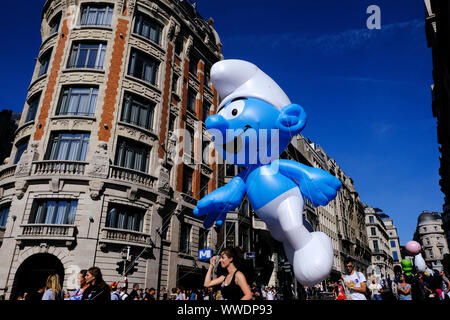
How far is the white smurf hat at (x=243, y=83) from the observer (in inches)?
270

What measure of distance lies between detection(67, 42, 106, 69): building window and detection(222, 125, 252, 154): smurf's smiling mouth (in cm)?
1530

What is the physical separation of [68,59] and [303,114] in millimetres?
17691

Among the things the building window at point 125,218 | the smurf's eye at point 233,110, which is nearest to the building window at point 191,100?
the building window at point 125,218

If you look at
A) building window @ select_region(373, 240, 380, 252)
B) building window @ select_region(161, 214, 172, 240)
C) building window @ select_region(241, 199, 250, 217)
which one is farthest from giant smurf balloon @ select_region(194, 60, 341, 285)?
building window @ select_region(373, 240, 380, 252)

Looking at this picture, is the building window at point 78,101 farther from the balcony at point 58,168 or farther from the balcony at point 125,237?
the balcony at point 125,237

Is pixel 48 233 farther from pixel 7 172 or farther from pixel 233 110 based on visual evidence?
pixel 233 110

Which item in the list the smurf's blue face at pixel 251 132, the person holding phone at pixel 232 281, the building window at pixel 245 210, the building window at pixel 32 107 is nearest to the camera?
the person holding phone at pixel 232 281

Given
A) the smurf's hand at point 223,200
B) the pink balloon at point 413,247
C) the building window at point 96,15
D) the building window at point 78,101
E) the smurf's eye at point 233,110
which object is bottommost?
the pink balloon at point 413,247

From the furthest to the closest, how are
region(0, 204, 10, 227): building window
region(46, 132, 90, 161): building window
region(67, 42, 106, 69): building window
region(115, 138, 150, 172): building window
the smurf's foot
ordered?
region(67, 42, 106, 69): building window → region(115, 138, 150, 172): building window → region(46, 132, 90, 161): building window → region(0, 204, 10, 227): building window → the smurf's foot

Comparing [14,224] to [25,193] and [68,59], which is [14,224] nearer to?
[25,193]

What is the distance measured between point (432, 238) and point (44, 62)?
109945mm

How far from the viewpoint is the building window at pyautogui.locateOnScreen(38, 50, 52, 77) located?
19.8 meters

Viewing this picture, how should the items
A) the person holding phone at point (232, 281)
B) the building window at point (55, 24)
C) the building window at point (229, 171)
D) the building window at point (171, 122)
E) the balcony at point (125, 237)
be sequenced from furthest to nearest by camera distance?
the building window at point (229, 171) < the building window at point (55, 24) < the building window at point (171, 122) < the balcony at point (125, 237) < the person holding phone at point (232, 281)

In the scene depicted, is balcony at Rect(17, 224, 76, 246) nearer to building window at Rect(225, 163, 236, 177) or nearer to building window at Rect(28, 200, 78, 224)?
building window at Rect(28, 200, 78, 224)
